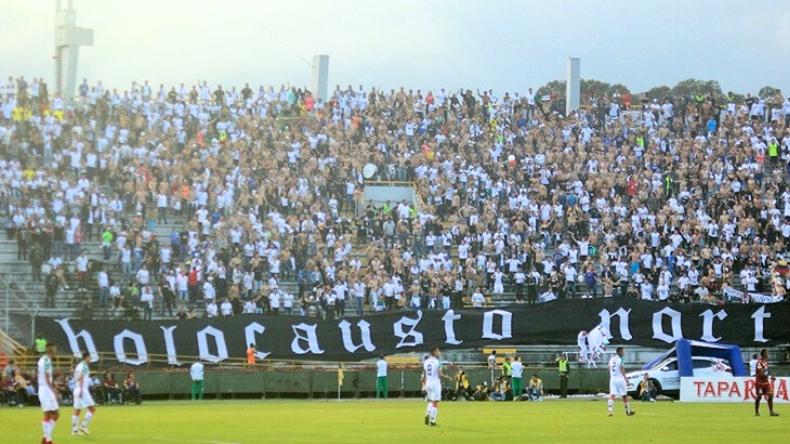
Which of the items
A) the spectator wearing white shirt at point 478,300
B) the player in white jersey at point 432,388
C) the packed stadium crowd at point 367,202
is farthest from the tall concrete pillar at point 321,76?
the player in white jersey at point 432,388

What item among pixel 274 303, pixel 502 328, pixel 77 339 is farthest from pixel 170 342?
pixel 502 328

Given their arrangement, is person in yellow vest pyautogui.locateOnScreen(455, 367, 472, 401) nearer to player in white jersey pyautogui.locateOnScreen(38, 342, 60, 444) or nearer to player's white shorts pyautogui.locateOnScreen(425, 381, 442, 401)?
player's white shorts pyautogui.locateOnScreen(425, 381, 442, 401)

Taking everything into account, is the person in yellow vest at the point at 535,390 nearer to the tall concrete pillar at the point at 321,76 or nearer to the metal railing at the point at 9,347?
the metal railing at the point at 9,347

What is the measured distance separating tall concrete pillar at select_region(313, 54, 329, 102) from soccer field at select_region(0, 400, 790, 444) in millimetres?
29452

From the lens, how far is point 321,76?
71375mm

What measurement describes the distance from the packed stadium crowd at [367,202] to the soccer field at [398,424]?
30.3ft

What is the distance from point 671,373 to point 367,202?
642 inches

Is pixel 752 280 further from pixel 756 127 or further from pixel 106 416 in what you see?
pixel 106 416

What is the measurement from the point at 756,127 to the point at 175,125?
26738 millimetres

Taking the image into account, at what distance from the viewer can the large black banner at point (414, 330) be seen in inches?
1905

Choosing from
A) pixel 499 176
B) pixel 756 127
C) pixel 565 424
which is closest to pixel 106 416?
pixel 565 424

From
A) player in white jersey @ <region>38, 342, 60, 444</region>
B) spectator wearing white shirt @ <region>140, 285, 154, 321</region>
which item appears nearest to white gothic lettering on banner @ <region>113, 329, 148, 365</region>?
spectator wearing white shirt @ <region>140, 285, 154, 321</region>

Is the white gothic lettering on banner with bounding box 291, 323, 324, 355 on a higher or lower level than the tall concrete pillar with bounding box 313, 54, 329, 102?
lower

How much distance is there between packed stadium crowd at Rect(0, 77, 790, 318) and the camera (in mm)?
51812
